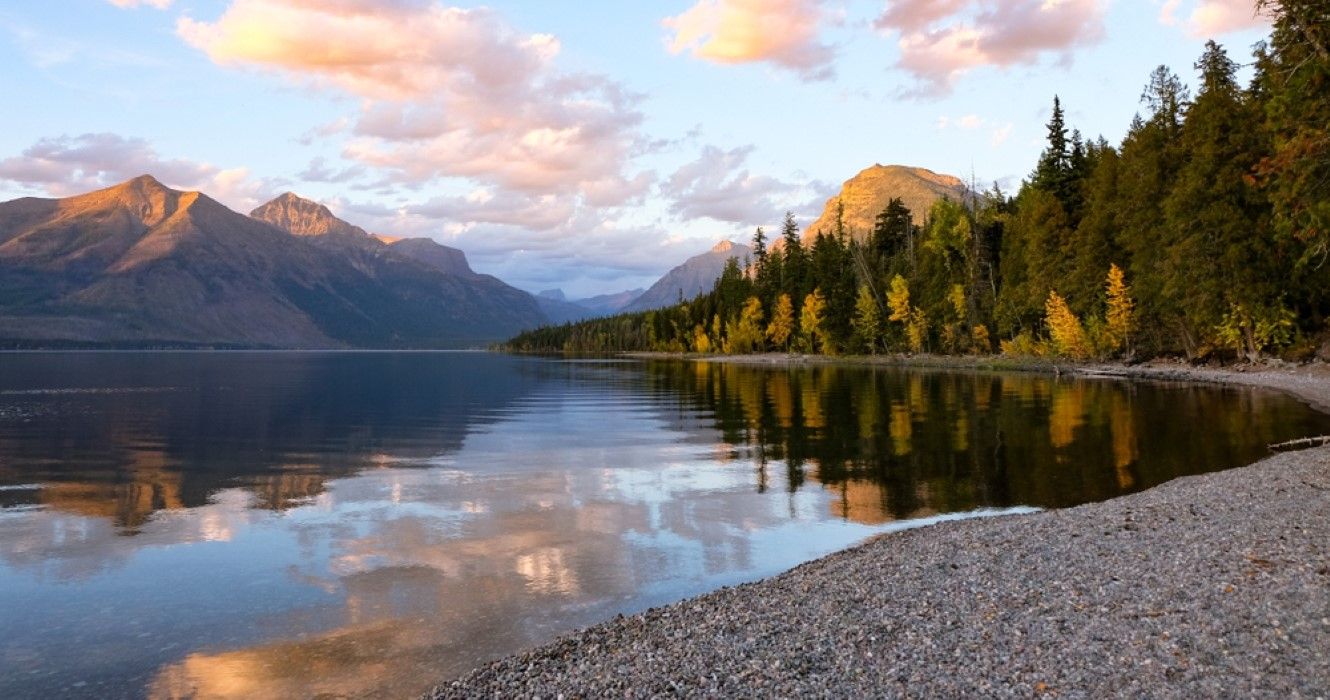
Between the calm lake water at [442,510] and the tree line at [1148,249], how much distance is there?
13.6 metres

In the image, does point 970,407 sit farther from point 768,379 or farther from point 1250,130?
point 768,379

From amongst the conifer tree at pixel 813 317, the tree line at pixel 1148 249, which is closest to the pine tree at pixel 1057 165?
the tree line at pixel 1148 249

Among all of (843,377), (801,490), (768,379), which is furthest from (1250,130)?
(801,490)

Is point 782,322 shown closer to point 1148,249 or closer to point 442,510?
point 1148,249

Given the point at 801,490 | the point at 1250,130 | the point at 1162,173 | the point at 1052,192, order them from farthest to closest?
the point at 1052,192 < the point at 1162,173 < the point at 1250,130 < the point at 801,490

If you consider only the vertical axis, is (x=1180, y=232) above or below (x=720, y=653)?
above

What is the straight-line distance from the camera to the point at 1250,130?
63.0 metres

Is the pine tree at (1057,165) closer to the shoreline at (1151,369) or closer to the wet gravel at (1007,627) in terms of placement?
the shoreline at (1151,369)

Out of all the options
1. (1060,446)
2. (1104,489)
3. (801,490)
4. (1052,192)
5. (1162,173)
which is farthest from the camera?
(1052,192)

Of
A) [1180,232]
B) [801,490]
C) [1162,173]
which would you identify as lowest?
[801,490]

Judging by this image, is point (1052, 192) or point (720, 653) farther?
point (1052, 192)

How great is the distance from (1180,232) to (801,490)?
5817cm

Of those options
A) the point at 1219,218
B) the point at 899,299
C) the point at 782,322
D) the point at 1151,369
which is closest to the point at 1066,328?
the point at 1151,369

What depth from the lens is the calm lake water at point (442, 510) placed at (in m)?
13.2
